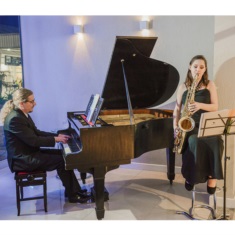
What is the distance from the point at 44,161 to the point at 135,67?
1.37m

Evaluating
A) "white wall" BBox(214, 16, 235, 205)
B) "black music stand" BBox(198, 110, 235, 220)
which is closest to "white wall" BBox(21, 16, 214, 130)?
"white wall" BBox(214, 16, 235, 205)

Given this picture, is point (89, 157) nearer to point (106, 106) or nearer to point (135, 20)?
Result: point (106, 106)

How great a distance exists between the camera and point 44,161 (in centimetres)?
331

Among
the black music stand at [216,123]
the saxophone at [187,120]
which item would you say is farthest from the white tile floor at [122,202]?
the black music stand at [216,123]

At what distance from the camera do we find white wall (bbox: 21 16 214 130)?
4.43m

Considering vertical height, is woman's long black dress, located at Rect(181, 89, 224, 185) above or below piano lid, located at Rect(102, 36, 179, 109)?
below

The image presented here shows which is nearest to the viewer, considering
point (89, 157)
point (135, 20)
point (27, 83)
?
point (89, 157)

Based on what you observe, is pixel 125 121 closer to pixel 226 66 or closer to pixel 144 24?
pixel 226 66

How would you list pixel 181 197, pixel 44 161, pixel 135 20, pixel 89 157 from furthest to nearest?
pixel 135 20 → pixel 181 197 → pixel 44 161 → pixel 89 157

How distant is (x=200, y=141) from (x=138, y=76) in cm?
105

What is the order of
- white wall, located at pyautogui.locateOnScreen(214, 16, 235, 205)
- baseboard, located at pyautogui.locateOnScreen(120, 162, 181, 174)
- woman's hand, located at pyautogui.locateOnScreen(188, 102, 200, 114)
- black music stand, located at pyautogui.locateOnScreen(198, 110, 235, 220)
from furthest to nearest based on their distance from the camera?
baseboard, located at pyautogui.locateOnScreen(120, 162, 181, 174) < white wall, located at pyautogui.locateOnScreen(214, 16, 235, 205) < woman's hand, located at pyautogui.locateOnScreen(188, 102, 200, 114) < black music stand, located at pyautogui.locateOnScreen(198, 110, 235, 220)

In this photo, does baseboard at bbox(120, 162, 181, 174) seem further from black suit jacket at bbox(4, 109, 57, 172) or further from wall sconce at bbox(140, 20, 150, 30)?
wall sconce at bbox(140, 20, 150, 30)

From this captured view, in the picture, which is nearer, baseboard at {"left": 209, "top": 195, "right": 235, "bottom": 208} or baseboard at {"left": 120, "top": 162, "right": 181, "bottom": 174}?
baseboard at {"left": 209, "top": 195, "right": 235, "bottom": 208}
